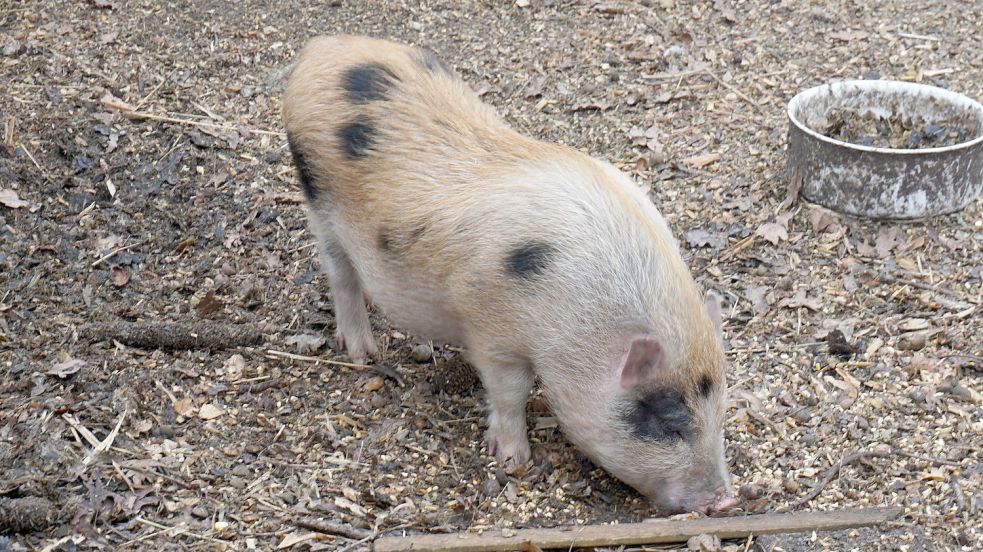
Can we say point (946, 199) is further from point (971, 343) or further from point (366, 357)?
point (366, 357)

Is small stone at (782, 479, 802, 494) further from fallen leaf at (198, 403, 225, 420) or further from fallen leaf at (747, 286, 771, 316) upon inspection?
fallen leaf at (198, 403, 225, 420)

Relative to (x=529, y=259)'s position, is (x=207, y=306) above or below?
below

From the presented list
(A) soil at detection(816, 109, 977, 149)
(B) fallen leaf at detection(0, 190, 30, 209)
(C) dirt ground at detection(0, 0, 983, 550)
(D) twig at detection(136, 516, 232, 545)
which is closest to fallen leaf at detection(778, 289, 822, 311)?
(C) dirt ground at detection(0, 0, 983, 550)

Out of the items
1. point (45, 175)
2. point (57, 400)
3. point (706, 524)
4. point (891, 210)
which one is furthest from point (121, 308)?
point (891, 210)

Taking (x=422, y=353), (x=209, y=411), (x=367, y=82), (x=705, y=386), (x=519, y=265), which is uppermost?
(x=367, y=82)

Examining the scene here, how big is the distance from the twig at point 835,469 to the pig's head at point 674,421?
360 mm

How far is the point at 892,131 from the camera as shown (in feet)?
23.2

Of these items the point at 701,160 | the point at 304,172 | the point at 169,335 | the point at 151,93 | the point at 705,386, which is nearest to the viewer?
the point at 705,386

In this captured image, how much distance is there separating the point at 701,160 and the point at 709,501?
10.7 ft

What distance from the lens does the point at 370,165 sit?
5270 mm

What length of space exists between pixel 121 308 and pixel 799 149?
161 inches

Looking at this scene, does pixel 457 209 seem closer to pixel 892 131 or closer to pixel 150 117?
pixel 892 131

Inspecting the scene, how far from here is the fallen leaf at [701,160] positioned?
7.46 metres

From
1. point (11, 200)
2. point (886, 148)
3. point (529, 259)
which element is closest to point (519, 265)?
point (529, 259)
